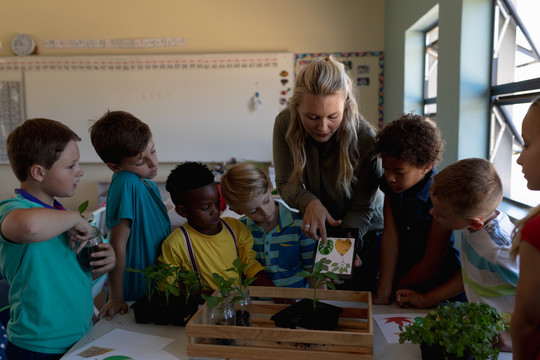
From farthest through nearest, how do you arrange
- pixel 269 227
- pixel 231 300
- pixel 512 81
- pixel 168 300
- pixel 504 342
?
1. pixel 512 81
2. pixel 269 227
3. pixel 168 300
4. pixel 231 300
5. pixel 504 342

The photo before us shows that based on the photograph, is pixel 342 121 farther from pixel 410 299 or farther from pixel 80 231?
pixel 80 231

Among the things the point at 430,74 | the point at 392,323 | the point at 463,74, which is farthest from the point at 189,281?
the point at 430,74

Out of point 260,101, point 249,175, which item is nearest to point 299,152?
point 249,175

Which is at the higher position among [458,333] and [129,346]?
[458,333]

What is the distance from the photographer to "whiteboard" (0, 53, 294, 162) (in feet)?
15.1

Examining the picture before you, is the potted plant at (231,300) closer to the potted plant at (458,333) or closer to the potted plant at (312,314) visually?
the potted plant at (312,314)

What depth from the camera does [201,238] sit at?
1.46m

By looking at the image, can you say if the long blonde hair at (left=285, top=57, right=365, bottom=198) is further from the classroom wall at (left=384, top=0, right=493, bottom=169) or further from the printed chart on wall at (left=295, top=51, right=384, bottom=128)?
the printed chart on wall at (left=295, top=51, right=384, bottom=128)

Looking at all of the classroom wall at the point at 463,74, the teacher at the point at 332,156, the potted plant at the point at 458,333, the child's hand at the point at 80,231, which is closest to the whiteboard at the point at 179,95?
the classroom wall at the point at 463,74

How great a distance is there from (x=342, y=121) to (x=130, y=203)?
0.79 metres

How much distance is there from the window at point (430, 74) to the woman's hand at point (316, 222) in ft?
8.40

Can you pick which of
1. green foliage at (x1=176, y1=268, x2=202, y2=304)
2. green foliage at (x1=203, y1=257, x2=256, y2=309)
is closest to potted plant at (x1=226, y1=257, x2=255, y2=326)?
green foliage at (x1=203, y1=257, x2=256, y2=309)

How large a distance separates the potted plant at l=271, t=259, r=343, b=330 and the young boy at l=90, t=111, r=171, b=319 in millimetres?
574

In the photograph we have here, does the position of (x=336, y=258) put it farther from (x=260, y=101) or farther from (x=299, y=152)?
(x=260, y=101)
